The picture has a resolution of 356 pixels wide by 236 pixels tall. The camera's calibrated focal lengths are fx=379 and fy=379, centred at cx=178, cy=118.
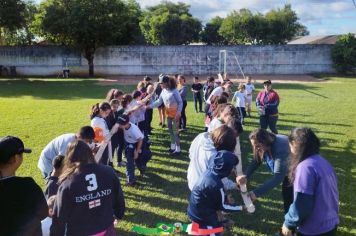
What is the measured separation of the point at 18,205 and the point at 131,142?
4437 mm

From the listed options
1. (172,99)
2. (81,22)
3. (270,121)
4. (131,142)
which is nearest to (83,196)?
(131,142)

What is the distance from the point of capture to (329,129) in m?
13.0

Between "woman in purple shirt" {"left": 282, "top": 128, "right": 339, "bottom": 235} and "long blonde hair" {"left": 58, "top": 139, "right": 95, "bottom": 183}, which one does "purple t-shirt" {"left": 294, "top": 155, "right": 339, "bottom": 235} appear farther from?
"long blonde hair" {"left": 58, "top": 139, "right": 95, "bottom": 183}

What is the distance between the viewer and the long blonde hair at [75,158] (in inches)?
144

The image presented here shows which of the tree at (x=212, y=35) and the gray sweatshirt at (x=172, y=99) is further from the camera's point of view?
the tree at (x=212, y=35)

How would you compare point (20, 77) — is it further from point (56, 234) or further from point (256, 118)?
point (56, 234)

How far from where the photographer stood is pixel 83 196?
11.8 feet

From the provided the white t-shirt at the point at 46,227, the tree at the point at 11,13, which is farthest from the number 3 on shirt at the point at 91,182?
the tree at the point at 11,13

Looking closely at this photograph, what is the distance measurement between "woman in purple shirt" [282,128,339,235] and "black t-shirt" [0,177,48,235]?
7.75ft

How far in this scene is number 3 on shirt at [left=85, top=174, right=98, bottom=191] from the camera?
3.59 m

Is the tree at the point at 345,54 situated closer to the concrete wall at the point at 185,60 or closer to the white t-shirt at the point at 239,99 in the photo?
the concrete wall at the point at 185,60

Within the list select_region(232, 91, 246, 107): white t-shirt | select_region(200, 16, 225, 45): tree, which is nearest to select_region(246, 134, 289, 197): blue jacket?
select_region(232, 91, 246, 107): white t-shirt

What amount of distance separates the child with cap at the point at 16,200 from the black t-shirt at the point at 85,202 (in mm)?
295

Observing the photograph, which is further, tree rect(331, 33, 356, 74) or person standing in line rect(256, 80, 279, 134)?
tree rect(331, 33, 356, 74)
